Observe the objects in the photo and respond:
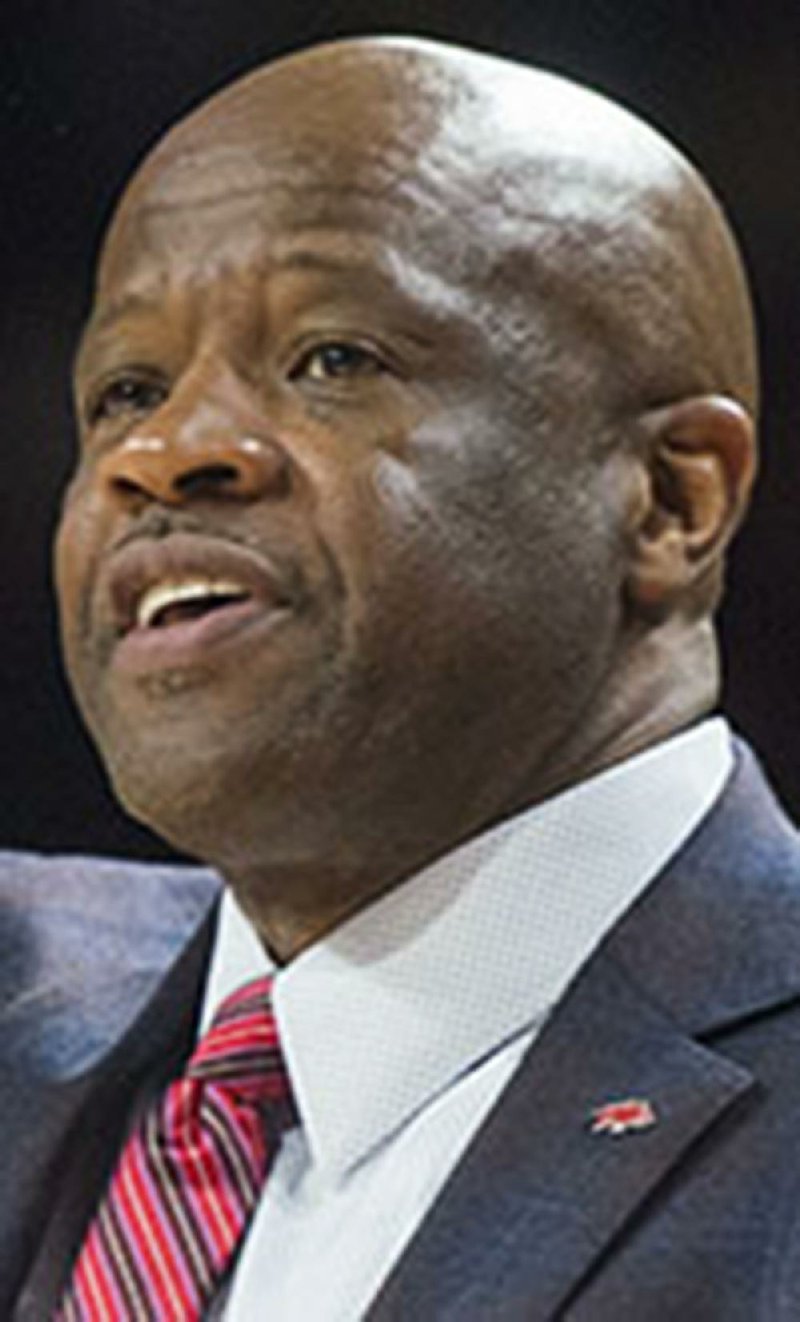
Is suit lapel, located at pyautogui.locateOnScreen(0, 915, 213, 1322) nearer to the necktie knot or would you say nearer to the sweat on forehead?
the necktie knot

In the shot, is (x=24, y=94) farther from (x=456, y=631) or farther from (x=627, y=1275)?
(x=627, y=1275)

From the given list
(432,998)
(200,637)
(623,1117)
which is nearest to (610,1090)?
(623,1117)

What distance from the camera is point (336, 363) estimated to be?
1.55 m

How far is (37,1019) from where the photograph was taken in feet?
5.56

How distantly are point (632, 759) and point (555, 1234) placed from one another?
27cm

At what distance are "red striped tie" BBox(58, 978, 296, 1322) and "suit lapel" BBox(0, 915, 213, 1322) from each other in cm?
2

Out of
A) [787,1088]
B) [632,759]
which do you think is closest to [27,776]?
[632,759]

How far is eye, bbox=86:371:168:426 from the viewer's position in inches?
63.1

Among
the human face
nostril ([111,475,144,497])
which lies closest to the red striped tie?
the human face

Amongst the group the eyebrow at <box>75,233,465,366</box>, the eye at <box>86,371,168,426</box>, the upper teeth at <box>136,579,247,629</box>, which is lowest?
the upper teeth at <box>136,579,247,629</box>

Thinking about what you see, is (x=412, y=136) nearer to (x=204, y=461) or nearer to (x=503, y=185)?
(x=503, y=185)

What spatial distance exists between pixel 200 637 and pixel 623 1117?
0.92ft

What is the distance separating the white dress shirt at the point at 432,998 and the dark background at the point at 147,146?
557 mm

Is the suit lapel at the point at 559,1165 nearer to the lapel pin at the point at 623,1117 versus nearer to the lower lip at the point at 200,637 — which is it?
the lapel pin at the point at 623,1117
